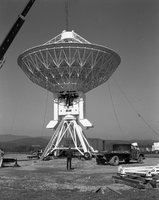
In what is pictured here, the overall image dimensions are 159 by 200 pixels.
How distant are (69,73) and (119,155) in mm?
15086

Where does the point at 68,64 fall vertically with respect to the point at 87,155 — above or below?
above

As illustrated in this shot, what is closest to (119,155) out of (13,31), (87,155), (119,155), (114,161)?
(119,155)

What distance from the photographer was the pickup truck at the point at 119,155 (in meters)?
36.4

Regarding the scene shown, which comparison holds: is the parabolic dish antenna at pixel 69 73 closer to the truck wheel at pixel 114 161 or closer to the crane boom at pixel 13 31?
the truck wheel at pixel 114 161

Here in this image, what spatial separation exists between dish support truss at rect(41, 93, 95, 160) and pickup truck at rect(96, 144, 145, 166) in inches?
291

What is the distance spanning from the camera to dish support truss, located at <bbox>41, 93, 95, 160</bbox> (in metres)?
49.3

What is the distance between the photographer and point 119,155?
37781 mm

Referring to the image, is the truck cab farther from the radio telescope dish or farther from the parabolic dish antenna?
the radio telescope dish

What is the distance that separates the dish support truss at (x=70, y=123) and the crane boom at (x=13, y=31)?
2806 centimetres

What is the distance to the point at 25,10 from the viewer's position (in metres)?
22.4

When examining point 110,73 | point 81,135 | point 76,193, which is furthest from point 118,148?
point 76,193

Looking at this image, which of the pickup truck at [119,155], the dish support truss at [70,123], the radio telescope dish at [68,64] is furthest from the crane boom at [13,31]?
the dish support truss at [70,123]

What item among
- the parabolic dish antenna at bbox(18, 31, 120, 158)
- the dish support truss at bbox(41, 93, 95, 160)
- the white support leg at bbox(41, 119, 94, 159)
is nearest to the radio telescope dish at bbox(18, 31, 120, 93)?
the parabolic dish antenna at bbox(18, 31, 120, 158)

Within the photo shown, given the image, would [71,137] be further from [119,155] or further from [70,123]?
[119,155]
